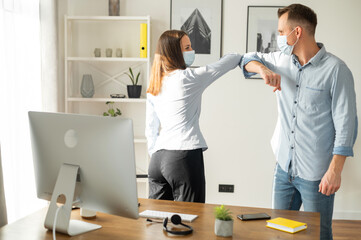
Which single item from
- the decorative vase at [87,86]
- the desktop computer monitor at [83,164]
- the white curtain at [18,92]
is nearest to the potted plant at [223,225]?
the desktop computer monitor at [83,164]

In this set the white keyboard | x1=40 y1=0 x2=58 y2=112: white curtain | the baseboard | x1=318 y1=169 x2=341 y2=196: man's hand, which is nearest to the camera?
the white keyboard

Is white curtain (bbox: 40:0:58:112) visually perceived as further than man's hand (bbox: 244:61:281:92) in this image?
Yes

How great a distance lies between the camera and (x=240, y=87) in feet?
13.1

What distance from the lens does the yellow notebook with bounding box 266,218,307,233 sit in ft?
5.23

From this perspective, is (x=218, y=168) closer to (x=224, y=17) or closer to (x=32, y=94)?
(x=224, y=17)

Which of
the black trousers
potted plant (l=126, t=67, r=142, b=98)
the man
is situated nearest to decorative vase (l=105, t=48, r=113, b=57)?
potted plant (l=126, t=67, r=142, b=98)

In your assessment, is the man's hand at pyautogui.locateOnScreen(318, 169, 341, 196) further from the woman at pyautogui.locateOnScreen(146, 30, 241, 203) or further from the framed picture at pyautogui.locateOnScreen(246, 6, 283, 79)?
the framed picture at pyautogui.locateOnScreen(246, 6, 283, 79)

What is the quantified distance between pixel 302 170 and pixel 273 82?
0.47 metres

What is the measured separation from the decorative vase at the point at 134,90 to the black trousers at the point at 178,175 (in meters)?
1.60

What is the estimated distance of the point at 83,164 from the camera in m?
1.57

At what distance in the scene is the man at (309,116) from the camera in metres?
1.96

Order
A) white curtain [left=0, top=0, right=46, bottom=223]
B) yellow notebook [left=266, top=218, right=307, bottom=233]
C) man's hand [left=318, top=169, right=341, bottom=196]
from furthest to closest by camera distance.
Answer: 1. white curtain [left=0, top=0, right=46, bottom=223]
2. man's hand [left=318, top=169, right=341, bottom=196]
3. yellow notebook [left=266, top=218, right=307, bottom=233]

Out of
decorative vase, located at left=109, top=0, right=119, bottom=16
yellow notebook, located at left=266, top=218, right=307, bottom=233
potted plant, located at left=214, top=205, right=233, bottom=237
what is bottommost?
yellow notebook, located at left=266, top=218, right=307, bottom=233

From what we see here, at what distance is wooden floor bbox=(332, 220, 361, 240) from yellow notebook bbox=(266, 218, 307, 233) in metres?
2.12
